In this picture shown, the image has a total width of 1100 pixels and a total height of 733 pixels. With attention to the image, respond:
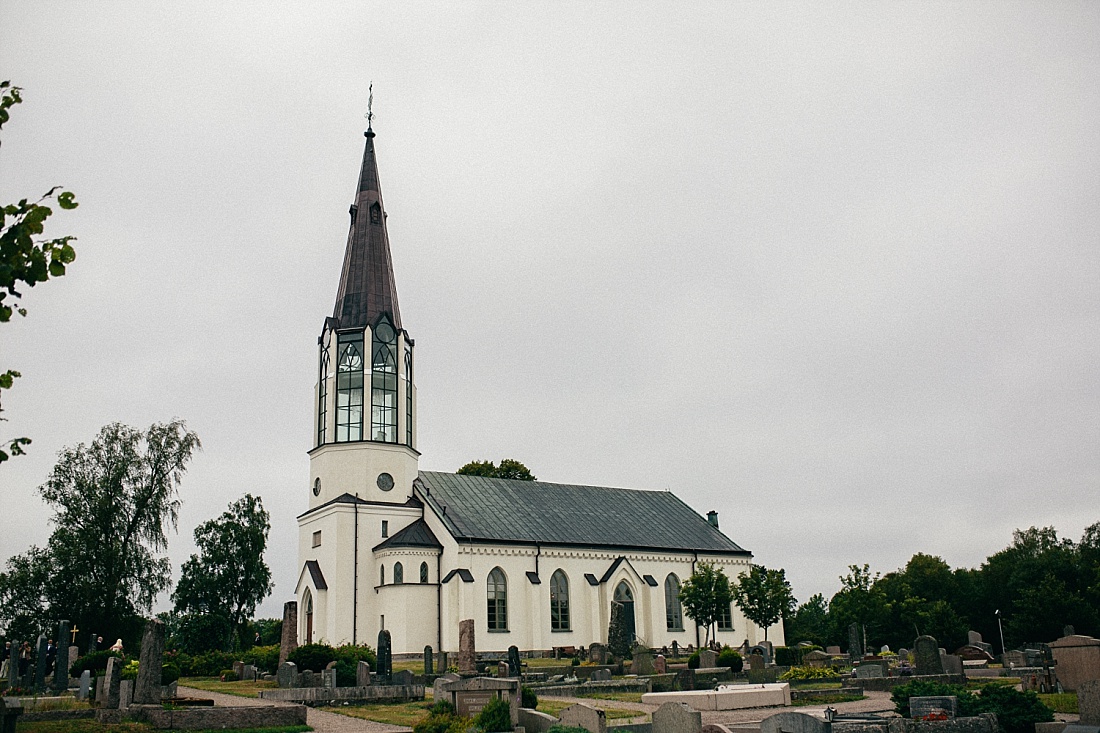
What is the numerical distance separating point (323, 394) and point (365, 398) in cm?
252

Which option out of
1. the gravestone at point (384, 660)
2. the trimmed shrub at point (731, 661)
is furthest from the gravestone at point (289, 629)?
the trimmed shrub at point (731, 661)

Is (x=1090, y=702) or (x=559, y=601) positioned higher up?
(x=559, y=601)

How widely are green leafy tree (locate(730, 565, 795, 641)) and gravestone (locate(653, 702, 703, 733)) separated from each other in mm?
31468

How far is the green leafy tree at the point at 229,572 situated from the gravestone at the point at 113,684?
116 ft

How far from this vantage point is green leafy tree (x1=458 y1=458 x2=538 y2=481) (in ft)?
185

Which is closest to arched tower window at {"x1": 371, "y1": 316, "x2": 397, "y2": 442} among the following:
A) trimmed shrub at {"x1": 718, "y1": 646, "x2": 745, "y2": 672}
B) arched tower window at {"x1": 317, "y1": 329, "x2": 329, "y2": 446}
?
arched tower window at {"x1": 317, "y1": 329, "x2": 329, "y2": 446}

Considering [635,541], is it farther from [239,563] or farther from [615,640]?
[239,563]

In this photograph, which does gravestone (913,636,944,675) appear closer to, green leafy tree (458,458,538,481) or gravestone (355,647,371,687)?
gravestone (355,647,371,687)

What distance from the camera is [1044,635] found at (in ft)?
173

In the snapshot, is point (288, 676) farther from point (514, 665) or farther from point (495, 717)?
point (495, 717)

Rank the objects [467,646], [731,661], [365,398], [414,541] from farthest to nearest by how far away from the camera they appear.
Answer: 1. [365,398]
2. [414,541]
3. [731,661]
4. [467,646]

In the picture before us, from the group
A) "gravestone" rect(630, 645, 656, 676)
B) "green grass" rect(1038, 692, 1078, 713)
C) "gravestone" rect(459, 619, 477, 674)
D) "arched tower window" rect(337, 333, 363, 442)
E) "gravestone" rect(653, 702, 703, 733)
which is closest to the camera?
"gravestone" rect(653, 702, 703, 733)

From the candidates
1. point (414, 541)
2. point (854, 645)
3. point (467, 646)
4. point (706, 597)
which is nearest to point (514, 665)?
point (467, 646)

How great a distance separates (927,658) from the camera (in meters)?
25.5
